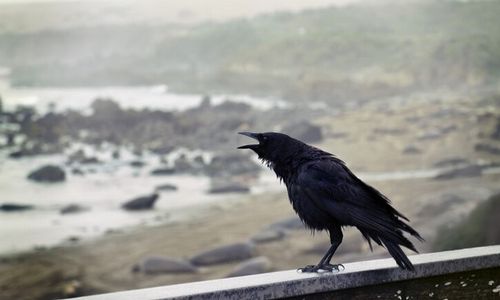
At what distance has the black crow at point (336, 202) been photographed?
2518 millimetres

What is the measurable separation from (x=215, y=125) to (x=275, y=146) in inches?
213

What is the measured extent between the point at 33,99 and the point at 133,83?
1058 millimetres

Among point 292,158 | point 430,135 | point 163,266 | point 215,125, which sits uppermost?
point 215,125

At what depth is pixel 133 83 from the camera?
8031 millimetres

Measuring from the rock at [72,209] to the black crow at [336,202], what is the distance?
4871 mm

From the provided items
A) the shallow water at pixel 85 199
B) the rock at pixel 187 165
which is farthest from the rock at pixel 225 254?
the rock at pixel 187 165

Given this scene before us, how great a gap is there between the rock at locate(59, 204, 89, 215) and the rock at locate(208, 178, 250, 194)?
1281 millimetres

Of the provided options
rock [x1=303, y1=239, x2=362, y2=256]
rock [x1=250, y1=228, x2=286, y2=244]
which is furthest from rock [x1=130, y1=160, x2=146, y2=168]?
rock [x1=303, y1=239, x2=362, y2=256]

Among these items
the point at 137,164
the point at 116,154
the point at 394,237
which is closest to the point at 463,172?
the point at 137,164

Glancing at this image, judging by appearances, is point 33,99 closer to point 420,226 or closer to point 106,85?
point 106,85

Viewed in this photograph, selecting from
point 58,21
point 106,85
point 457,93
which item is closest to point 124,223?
point 106,85

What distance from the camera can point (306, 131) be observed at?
8344mm

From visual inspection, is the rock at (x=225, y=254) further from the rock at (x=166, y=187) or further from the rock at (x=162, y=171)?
the rock at (x=162, y=171)

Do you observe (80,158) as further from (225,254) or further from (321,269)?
(321,269)
